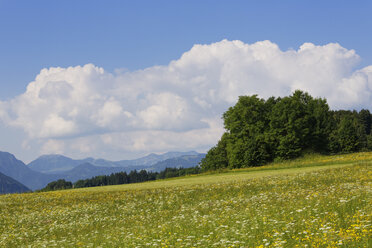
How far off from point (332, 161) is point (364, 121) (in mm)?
117341

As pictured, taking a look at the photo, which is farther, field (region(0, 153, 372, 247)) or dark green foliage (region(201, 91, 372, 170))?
dark green foliage (region(201, 91, 372, 170))

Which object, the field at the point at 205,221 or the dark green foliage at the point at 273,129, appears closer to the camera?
the field at the point at 205,221

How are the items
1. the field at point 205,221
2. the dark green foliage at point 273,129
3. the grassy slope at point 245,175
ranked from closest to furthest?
the field at point 205,221 < the grassy slope at point 245,175 < the dark green foliage at point 273,129

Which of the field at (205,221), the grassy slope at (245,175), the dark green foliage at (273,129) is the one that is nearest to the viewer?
the field at (205,221)

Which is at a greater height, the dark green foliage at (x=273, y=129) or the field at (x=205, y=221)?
the dark green foliage at (x=273, y=129)

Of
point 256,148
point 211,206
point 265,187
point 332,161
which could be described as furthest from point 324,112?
point 211,206

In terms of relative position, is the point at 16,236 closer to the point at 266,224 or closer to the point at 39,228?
the point at 39,228

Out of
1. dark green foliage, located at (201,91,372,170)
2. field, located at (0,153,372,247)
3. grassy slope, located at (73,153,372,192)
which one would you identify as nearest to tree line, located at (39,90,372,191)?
dark green foliage, located at (201,91,372,170)

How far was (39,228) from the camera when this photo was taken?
2144 centimetres

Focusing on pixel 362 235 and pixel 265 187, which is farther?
pixel 265 187

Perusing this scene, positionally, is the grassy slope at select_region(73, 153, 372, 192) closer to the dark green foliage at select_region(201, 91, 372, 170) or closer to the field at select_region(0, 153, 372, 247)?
the field at select_region(0, 153, 372, 247)

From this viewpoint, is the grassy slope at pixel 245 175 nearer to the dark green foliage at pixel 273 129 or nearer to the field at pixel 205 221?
the field at pixel 205 221

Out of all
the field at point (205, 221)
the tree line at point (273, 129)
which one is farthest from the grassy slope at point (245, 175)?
the tree line at point (273, 129)

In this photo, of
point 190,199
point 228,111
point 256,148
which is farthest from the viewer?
point 228,111
